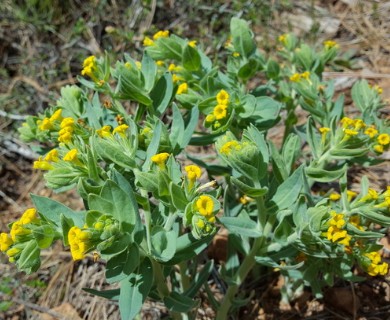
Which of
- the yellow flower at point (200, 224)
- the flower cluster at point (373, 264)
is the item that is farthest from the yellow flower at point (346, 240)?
the yellow flower at point (200, 224)

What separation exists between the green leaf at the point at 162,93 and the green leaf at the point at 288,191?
0.62 metres

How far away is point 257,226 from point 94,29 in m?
2.77

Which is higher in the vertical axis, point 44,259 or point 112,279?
point 112,279

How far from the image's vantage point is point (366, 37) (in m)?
3.85

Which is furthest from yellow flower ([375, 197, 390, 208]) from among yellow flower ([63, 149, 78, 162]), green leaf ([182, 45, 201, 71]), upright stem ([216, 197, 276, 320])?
yellow flower ([63, 149, 78, 162])

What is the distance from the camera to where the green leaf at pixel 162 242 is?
165 centimetres

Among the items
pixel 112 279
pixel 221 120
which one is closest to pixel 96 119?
pixel 221 120

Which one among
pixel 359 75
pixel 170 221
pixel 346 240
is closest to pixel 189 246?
pixel 170 221

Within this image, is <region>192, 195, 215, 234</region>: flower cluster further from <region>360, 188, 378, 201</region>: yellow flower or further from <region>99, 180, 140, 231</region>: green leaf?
<region>360, 188, 378, 201</region>: yellow flower

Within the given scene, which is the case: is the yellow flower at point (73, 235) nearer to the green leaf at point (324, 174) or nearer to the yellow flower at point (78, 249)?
the yellow flower at point (78, 249)

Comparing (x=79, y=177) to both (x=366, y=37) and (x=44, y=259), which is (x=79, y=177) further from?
(x=366, y=37)

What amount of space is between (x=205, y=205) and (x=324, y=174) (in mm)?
696

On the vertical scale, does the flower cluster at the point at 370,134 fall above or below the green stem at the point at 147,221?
below

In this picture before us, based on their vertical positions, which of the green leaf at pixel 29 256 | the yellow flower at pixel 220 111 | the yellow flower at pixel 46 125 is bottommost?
the green leaf at pixel 29 256
